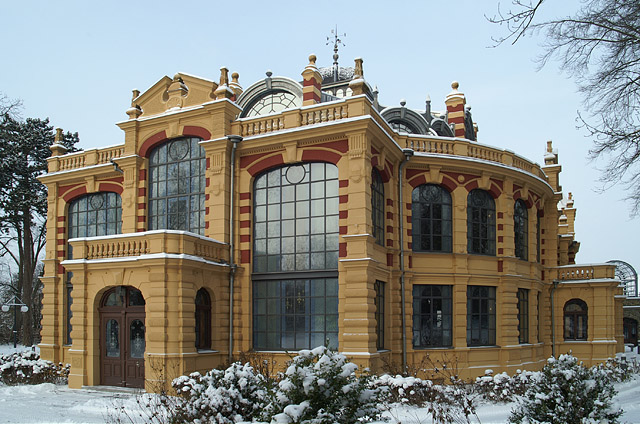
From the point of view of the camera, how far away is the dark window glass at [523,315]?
2355cm

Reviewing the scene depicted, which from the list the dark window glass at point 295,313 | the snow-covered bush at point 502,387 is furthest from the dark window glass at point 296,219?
the snow-covered bush at point 502,387

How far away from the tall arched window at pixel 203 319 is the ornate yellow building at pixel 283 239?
0.19 feet

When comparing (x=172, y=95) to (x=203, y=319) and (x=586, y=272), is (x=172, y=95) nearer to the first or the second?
(x=203, y=319)

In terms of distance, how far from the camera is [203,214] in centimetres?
2064

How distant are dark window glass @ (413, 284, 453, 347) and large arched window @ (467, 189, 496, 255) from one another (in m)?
2.20

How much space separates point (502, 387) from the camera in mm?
14609

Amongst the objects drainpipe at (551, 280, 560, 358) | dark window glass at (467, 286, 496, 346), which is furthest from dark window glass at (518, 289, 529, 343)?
drainpipe at (551, 280, 560, 358)

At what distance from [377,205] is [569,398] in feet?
39.3

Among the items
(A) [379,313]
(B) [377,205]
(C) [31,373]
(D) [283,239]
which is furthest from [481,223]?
(C) [31,373]

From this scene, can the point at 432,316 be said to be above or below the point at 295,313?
below

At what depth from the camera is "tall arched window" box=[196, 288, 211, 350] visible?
18797 millimetres

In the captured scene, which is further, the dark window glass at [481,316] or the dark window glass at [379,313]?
the dark window glass at [481,316]

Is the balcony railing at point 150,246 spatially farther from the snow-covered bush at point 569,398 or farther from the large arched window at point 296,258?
the snow-covered bush at point 569,398

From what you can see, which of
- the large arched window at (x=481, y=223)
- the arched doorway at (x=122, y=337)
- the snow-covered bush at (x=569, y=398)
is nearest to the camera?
the snow-covered bush at (x=569, y=398)
